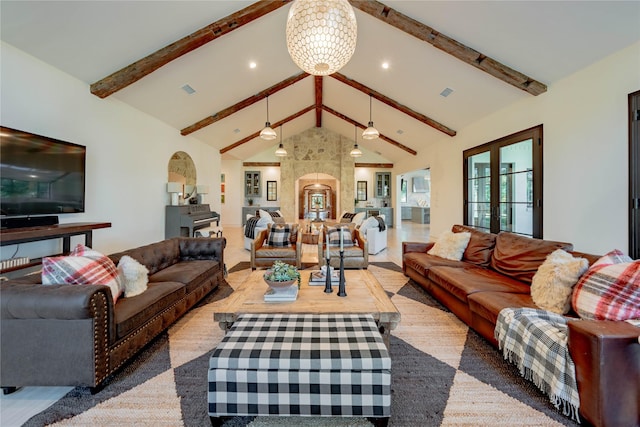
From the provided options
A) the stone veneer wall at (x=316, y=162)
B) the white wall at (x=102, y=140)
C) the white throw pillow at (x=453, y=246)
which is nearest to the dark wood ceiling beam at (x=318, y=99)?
the stone veneer wall at (x=316, y=162)

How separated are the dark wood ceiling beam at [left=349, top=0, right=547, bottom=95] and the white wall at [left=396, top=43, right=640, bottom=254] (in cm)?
37

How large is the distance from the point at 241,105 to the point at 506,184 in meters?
6.01

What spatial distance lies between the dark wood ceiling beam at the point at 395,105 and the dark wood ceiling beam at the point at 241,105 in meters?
0.97

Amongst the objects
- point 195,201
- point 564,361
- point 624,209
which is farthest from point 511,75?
point 195,201

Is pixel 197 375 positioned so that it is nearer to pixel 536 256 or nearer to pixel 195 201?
pixel 536 256

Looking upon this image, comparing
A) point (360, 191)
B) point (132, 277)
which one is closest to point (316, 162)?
point (360, 191)

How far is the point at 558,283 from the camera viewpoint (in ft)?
7.28

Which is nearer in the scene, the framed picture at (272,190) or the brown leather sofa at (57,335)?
the brown leather sofa at (57,335)

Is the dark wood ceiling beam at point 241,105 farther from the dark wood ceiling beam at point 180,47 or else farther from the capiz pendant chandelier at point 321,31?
the capiz pendant chandelier at point 321,31

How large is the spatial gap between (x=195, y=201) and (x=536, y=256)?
24.4 ft

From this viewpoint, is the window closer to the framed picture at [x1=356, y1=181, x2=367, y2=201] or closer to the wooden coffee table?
the wooden coffee table

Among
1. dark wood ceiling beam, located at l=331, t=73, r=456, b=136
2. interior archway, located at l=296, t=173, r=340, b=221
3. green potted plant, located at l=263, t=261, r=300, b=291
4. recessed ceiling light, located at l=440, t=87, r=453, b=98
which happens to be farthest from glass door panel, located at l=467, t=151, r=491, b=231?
interior archway, located at l=296, t=173, r=340, b=221

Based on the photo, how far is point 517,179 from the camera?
5176 millimetres

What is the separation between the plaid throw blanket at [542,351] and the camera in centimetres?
159
